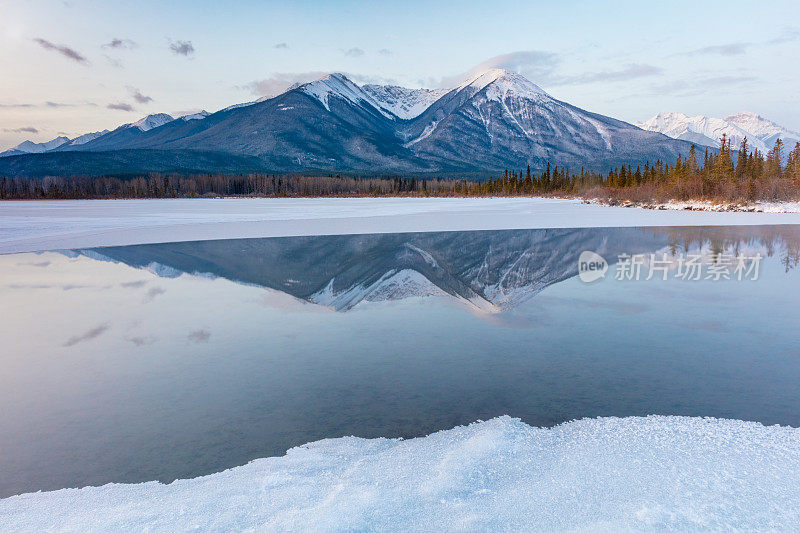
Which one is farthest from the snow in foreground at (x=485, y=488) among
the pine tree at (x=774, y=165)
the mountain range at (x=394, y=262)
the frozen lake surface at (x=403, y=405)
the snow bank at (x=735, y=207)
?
the pine tree at (x=774, y=165)

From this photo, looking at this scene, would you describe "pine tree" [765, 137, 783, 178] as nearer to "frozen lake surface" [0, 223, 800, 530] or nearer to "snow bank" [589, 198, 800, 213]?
"snow bank" [589, 198, 800, 213]

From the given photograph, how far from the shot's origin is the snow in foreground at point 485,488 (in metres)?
3.42

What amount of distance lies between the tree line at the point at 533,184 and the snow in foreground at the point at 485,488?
58637 mm

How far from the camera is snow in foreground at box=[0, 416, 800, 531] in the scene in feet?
11.2

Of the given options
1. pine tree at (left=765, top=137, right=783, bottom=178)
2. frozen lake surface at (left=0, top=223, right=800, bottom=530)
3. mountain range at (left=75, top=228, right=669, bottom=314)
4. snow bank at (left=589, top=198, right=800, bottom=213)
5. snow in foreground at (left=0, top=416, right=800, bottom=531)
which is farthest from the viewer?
pine tree at (left=765, top=137, right=783, bottom=178)

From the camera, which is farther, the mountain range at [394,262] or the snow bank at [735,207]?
the snow bank at [735,207]

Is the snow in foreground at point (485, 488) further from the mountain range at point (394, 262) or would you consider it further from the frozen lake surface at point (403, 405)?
the mountain range at point (394, 262)

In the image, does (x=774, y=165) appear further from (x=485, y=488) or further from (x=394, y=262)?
(x=485, y=488)

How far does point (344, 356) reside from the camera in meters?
7.04

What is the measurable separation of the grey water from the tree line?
52773 millimetres

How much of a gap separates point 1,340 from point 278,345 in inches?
175

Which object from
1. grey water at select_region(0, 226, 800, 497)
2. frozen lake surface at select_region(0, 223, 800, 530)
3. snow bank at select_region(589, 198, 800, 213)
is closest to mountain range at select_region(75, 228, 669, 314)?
grey water at select_region(0, 226, 800, 497)

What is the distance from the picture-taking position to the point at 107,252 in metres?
19.2

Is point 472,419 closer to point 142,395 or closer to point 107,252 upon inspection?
point 142,395
